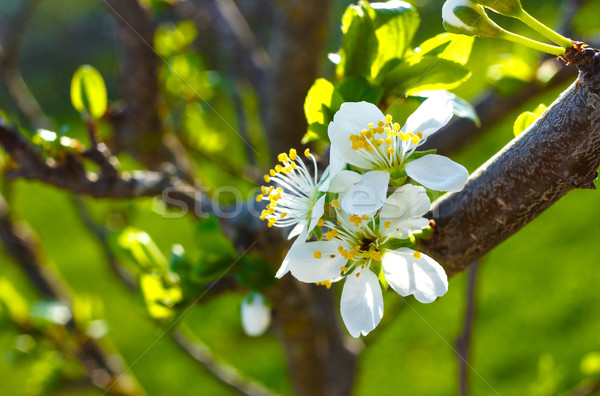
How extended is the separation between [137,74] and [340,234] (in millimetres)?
774

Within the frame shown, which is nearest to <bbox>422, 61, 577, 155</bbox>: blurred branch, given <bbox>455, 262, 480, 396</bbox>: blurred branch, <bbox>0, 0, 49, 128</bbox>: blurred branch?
<bbox>455, 262, 480, 396</bbox>: blurred branch

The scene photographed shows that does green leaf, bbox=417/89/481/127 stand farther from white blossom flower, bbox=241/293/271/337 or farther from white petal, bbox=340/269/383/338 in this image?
white blossom flower, bbox=241/293/271/337

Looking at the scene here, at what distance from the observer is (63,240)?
3.68 metres

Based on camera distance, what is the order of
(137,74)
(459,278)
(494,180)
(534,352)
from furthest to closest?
(459,278)
(534,352)
(137,74)
(494,180)

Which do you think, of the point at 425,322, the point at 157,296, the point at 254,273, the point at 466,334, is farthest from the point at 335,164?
the point at 425,322

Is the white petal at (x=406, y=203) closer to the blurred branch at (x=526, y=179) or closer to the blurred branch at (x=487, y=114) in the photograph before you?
the blurred branch at (x=526, y=179)

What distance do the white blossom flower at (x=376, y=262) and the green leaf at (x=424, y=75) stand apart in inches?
6.7

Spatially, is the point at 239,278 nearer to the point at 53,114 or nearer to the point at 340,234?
the point at 340,234

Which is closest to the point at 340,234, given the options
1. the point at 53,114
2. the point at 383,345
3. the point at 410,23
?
the point at 410,23

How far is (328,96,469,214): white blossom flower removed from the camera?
16.0 inches

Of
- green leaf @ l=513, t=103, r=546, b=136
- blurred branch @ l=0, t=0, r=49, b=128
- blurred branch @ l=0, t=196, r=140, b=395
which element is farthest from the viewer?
blurred branch @ l=0, t=0, r=49, b=128

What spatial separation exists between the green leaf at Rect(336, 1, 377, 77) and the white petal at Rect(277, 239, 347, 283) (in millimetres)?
202

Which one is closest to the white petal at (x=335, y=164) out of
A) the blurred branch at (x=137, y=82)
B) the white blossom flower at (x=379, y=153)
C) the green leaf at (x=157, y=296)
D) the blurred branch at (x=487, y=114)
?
the white blossom flower at (x=379, y=153)

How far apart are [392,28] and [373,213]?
0.72ft
